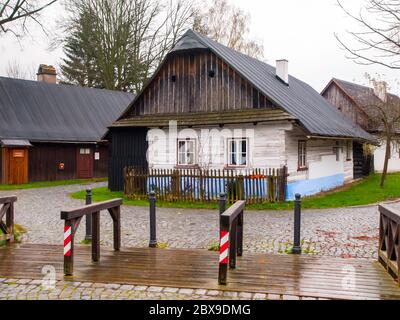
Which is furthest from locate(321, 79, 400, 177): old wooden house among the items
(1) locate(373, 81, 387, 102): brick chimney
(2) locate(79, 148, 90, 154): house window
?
(2) locate(79, 148, 90, 154): house window

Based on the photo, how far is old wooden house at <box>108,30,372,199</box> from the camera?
16797mm

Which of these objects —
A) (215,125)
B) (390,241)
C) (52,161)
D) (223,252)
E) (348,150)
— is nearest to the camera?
(223,252)

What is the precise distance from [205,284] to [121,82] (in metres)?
34.4

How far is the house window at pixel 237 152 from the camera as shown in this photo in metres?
17.3

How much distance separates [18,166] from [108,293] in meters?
21.6

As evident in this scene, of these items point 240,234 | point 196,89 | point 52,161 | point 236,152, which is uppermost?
point 196,89

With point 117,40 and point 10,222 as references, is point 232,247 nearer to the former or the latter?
point 10,222

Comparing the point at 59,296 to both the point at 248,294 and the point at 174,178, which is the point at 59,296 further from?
the point at 174,178

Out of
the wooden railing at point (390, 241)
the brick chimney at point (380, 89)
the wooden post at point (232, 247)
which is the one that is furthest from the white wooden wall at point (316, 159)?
the wooden post at point (232, 247)

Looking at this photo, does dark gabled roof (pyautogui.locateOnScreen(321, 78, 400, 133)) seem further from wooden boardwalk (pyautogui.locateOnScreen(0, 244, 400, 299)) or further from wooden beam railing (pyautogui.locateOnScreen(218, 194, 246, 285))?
wooden beam railing (pyautogui.locateOnScreen(218, 194, 246, 285))

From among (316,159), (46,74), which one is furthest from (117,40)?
(316,159)

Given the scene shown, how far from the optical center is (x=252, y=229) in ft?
36.4

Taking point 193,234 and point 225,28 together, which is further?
point 225,28

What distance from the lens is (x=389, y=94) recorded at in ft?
96.1
